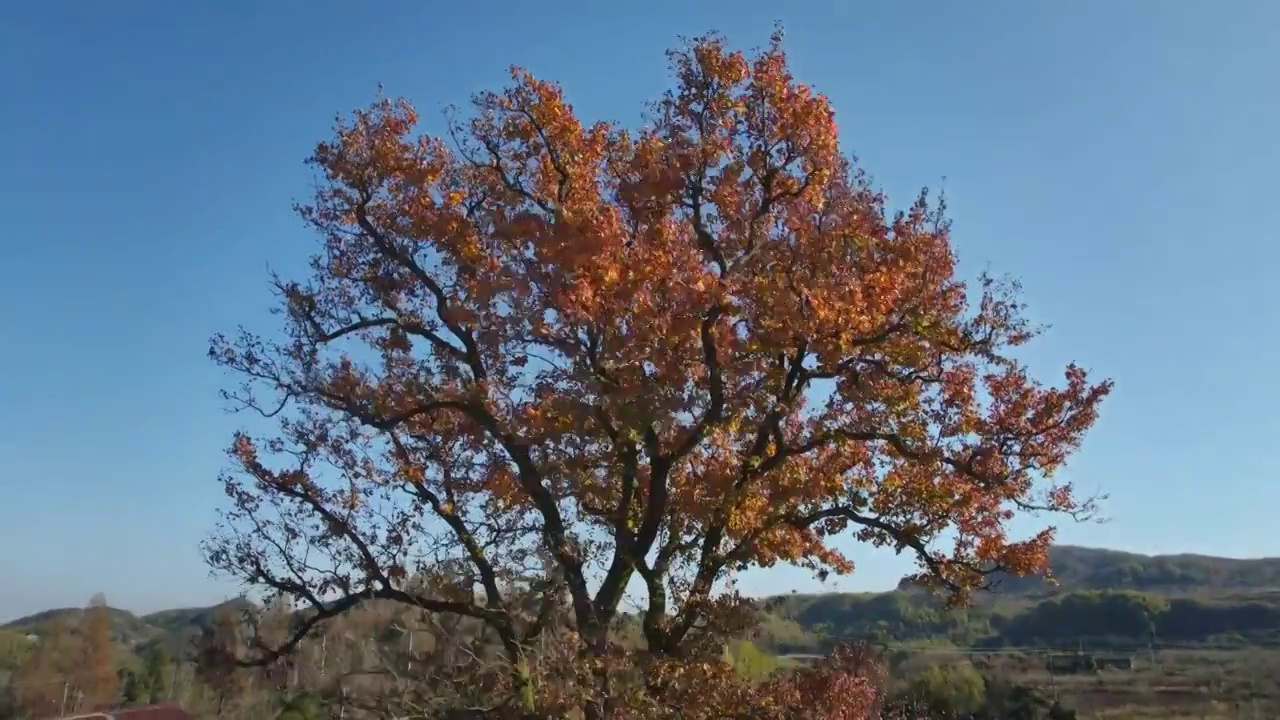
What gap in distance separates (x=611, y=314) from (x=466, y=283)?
2.49 metres

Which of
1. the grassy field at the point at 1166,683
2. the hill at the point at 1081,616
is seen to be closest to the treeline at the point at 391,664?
the grassy field at the point at 1166,683

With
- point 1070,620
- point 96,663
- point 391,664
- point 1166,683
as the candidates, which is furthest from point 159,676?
point 391,664

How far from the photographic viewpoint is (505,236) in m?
11.7

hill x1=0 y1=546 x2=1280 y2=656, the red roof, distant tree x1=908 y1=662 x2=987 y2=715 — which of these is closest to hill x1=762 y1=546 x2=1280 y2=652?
hill x1=0 y1=546 x2=1280 y2=656

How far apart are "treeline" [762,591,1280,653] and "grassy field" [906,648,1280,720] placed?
20.1ft

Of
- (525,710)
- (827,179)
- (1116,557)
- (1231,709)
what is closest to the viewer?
(525,710)

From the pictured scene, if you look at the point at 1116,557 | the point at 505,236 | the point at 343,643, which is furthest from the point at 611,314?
the point at 1116,557

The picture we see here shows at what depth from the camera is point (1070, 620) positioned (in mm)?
63625

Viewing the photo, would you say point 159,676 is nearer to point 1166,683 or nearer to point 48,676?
point 48,676

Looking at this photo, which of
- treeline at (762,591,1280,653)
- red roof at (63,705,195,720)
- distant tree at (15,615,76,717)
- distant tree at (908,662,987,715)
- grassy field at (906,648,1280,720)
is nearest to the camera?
distant tree at (908,662,987,715)

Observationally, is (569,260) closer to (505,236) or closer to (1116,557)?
(505,236)

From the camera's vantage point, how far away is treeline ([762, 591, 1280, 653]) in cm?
5800

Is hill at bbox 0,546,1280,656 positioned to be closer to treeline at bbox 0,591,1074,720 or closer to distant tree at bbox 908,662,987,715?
distant tree at bbox 908,662,987,715

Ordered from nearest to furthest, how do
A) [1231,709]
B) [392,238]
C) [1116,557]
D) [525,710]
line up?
[525,710] < [392,238] < [1231,709] < [1116,557]
